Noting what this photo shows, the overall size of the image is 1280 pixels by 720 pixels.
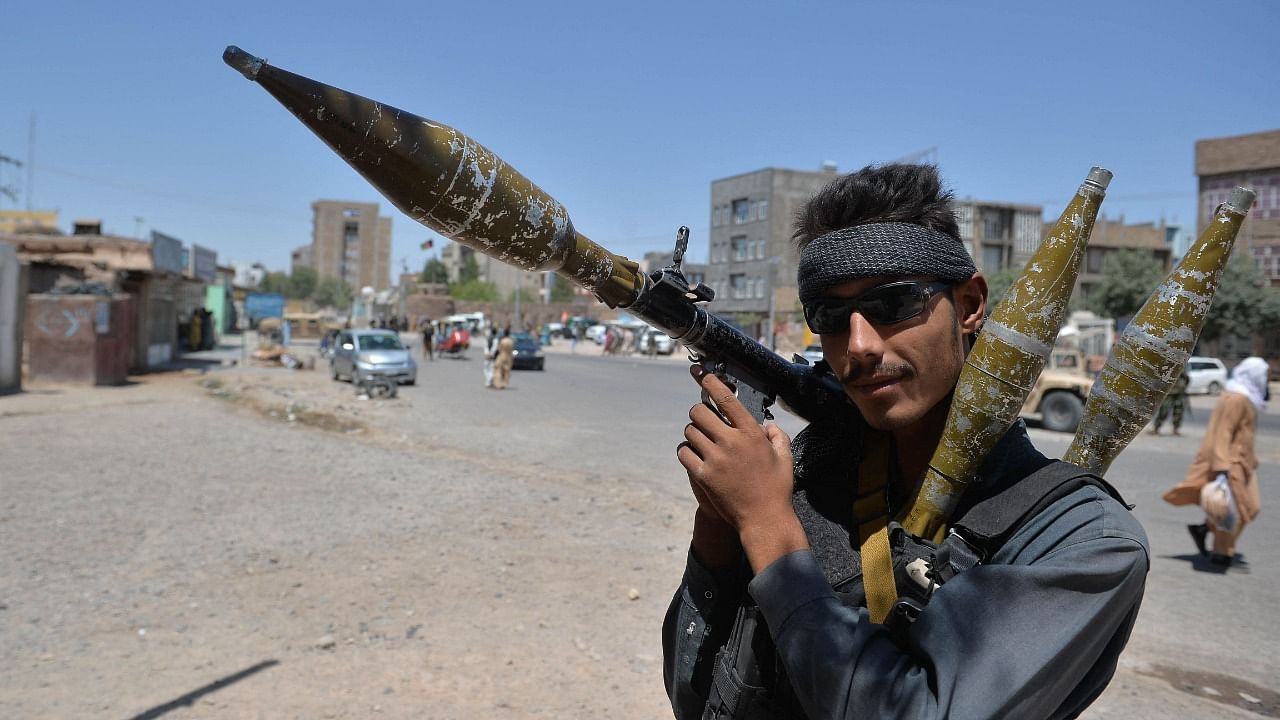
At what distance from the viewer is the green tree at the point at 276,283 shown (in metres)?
124

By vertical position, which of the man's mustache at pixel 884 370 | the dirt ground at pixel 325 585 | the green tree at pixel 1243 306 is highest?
the green tree at pixel 1243 306

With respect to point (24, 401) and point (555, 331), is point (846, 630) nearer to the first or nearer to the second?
point (24, 401)

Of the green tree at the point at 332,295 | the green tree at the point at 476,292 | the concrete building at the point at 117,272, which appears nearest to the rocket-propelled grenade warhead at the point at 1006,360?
the concrete building at the point at 117,272

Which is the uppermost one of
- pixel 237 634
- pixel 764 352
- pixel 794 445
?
pixel 764 352

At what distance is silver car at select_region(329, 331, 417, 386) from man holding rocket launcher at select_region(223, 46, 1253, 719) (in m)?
19.5

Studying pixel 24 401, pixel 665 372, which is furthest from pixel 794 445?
pixel 665 372

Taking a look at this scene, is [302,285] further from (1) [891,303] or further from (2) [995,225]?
(1) [891,303]

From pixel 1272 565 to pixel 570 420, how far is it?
36.1ft

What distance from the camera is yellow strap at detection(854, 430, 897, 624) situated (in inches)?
48.4

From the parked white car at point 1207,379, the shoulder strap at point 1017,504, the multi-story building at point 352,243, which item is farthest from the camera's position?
the multi-story building at point 352,243

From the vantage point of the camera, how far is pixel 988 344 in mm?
1199

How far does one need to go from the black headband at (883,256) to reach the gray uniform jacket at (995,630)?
15.2 inches

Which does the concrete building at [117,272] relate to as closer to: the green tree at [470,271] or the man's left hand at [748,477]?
the man's left hand at [748,477]

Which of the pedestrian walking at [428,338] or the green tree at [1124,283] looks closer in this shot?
the pedestrian walking at [428,338]
